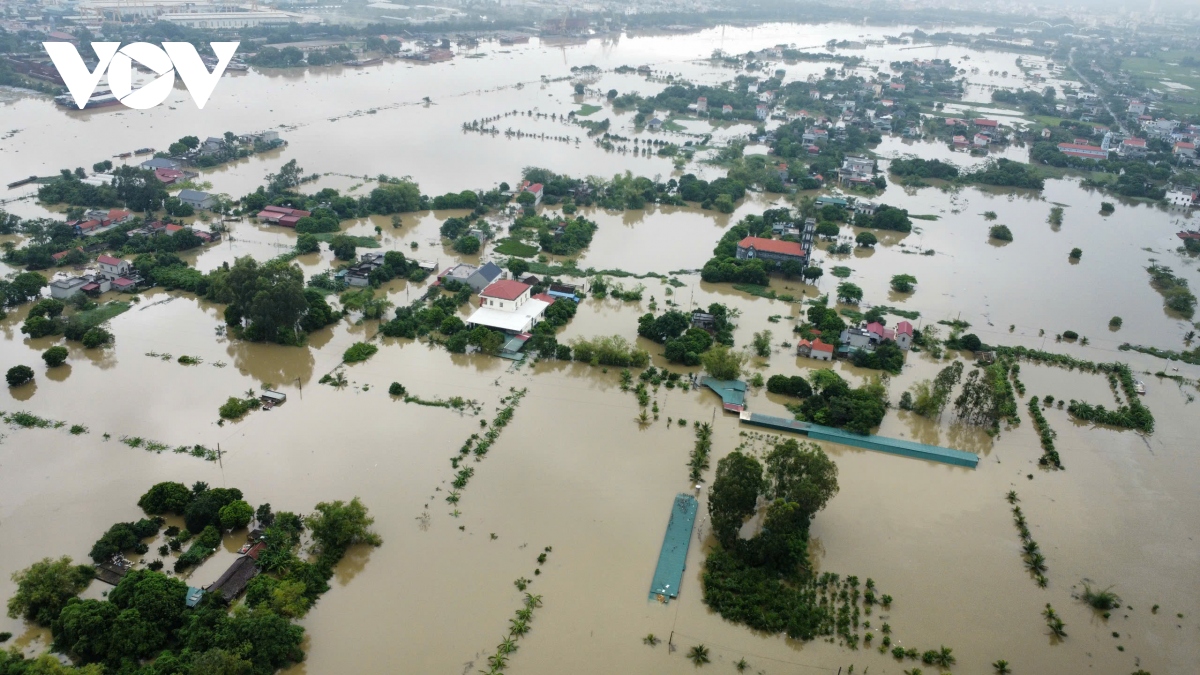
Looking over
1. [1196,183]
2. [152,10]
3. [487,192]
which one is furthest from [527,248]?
[152,10]

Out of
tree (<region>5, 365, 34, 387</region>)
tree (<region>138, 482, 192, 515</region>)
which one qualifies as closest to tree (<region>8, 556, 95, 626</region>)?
tree (<region>138, 482, 192, 515</region>)

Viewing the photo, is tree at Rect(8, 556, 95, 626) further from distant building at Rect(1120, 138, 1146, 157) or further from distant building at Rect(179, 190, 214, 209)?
distant building at Rect(1120, 138, 1146, 157)

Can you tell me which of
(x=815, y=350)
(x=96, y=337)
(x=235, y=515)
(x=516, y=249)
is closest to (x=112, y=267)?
(x=96, y=337)

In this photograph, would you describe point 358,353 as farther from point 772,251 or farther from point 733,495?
point 772,251

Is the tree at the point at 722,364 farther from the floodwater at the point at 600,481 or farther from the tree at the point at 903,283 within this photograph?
the tree at the point at 903,283

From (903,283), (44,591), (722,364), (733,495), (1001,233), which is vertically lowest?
(1001,233)
